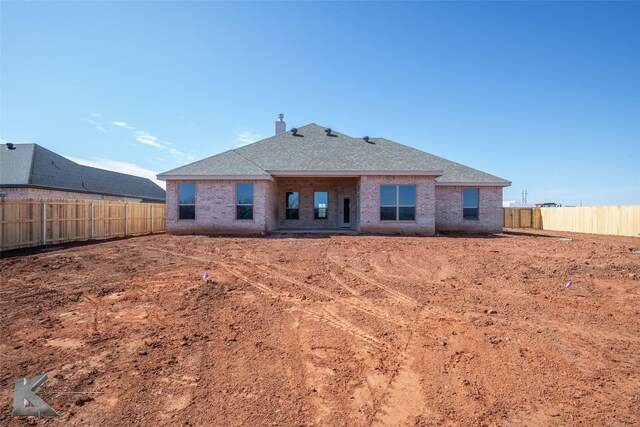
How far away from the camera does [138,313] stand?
16.7ft

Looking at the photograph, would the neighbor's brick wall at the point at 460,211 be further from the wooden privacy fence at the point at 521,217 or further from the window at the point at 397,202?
the wooden privacy fence at the point at 521,217

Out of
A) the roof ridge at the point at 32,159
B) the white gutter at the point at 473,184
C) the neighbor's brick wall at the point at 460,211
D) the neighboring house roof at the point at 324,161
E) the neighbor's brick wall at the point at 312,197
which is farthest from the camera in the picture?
the roof ridge at the point at 32,159

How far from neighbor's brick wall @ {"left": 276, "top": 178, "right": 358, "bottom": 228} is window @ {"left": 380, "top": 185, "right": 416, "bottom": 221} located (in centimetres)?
369

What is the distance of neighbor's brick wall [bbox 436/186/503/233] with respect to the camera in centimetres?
1878

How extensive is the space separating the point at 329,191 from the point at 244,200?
6189 millimetres

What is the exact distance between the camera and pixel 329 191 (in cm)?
2062

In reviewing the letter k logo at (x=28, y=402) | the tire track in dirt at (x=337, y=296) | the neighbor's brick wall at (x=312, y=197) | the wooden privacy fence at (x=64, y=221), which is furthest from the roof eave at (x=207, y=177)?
the letter k logo at (x=28, y=402)

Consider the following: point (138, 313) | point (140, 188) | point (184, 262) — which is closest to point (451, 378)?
point (138, 313)

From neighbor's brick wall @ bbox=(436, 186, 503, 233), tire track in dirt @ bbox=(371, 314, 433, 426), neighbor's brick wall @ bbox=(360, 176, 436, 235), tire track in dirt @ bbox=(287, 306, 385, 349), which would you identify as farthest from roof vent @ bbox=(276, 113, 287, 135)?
tire track in dirt @ bbox=(371, 314, 433, 426)

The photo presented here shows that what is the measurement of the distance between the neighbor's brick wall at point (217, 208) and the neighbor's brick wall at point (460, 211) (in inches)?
420

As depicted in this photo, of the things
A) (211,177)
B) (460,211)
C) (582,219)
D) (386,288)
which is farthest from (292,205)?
(582,219)

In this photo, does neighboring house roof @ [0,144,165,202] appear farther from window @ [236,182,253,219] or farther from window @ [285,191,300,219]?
window @ [285,191,300,219]

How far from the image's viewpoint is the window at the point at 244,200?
16625mm

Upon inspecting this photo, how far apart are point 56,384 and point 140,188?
35.8m
